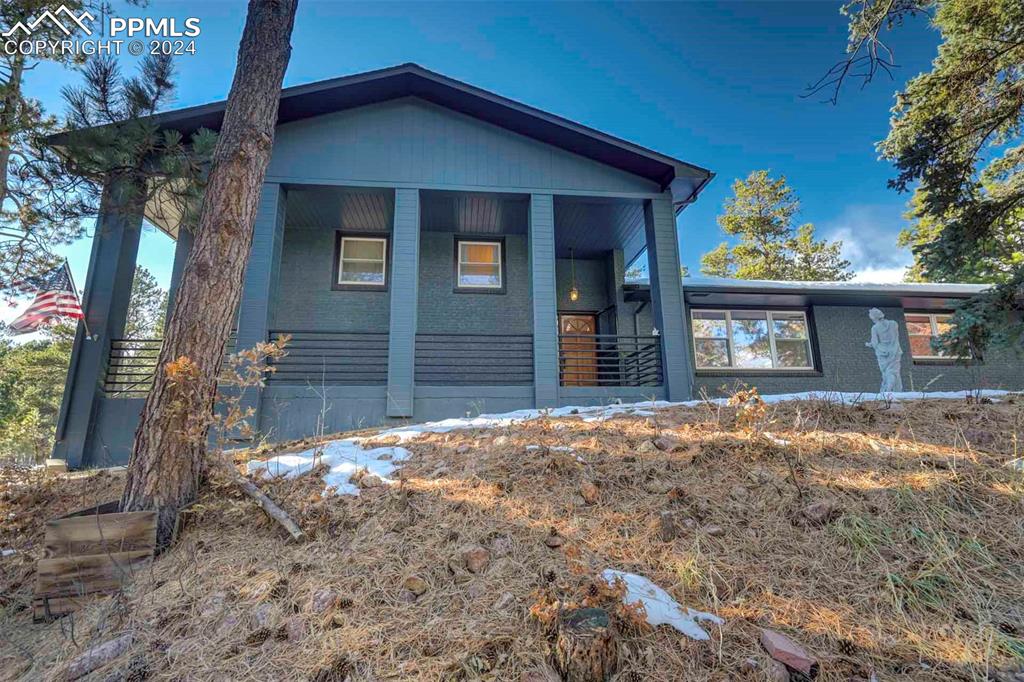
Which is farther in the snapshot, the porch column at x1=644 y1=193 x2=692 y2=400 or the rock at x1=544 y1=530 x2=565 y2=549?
the porch column at x1=644 y1=193 x2=692 y2=400

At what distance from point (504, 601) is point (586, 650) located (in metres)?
0.46

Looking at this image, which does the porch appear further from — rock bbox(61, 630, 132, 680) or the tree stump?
the tree stump

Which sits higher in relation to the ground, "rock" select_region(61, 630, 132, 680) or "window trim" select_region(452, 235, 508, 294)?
"window trim" select_region(452, 235, 508, 294)

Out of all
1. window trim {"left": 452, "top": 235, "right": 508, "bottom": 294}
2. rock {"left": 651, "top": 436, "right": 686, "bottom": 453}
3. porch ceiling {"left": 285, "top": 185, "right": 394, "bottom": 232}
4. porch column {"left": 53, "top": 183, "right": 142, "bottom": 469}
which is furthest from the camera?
window trim {"left": 452, "top": 235, "right": 508, "bottom": 294}

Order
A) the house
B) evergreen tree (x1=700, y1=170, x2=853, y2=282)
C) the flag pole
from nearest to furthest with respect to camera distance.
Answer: the flag pole
the house
evergreen tree (x1=700, y1=170, x2=853, y2=282)

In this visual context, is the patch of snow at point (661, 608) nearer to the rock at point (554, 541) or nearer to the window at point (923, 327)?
the rock at point (554, 541)

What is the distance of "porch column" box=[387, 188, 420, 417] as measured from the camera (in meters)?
6.97

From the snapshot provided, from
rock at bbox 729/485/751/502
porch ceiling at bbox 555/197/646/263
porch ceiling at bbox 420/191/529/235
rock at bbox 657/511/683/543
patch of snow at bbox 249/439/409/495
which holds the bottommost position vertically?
rock at bbox 657/511/683/543

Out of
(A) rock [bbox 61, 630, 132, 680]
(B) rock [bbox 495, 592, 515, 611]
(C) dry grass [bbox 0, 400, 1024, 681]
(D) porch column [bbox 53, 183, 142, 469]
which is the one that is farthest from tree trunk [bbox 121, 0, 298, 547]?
(D) porch column [bbox 53, 183, 142, 469]

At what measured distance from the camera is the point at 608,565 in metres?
2.08

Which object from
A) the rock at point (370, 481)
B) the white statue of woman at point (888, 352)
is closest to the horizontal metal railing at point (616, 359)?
the white statue of woman at point (888, 352)

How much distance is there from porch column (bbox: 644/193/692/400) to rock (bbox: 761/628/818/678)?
605 cm

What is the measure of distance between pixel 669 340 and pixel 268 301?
650 cm

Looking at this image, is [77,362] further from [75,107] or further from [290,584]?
[290,584]
